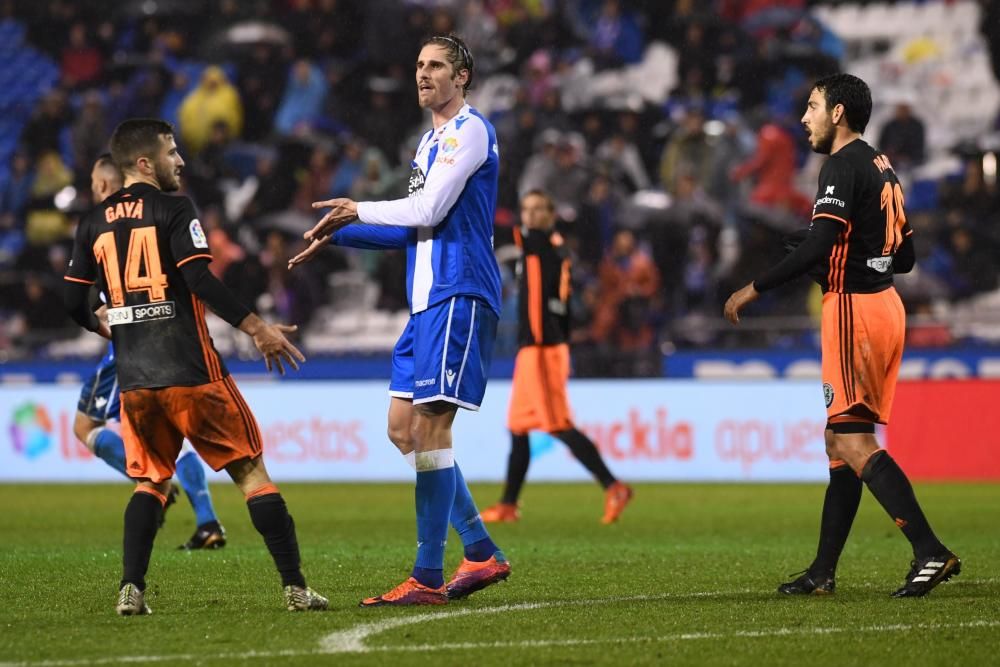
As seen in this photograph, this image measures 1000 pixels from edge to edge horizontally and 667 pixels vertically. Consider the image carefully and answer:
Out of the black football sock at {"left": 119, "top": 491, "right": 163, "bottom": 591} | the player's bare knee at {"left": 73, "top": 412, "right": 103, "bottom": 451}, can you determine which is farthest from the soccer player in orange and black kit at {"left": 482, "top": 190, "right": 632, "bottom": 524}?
the black football sock at {"left": 119, "top": 491, "right": 163, "bottom": 591}

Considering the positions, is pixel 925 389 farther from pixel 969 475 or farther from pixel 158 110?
pixel 158 110

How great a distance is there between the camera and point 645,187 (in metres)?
20.3

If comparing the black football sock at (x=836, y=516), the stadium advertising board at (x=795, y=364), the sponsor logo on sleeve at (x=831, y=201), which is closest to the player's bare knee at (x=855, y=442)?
the black football sock at (x=836, y=516)

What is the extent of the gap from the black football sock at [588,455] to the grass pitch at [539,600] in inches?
14.5

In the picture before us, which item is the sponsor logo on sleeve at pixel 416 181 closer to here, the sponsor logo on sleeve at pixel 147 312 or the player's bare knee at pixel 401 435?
the player's bare knee at pixel 401 435

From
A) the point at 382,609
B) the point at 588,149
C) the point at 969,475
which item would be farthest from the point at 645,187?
the point at 382,609

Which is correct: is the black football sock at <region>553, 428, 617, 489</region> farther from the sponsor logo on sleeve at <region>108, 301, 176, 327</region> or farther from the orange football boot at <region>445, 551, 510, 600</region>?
the sponsor logo on sleeve at <region>108, 301, 176, 327</region>

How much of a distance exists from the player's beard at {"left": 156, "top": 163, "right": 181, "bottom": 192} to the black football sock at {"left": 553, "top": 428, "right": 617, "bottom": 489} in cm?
585

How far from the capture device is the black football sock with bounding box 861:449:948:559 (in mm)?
6262

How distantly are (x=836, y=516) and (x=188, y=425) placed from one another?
2868 millimetres

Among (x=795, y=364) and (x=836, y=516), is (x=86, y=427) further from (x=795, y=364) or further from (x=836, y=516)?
(x=795, y=364)

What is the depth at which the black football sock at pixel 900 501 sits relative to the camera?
6.26 metres

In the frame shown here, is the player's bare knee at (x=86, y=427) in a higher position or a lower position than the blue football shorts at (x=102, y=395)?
lower

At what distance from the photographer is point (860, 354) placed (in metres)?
6.39
